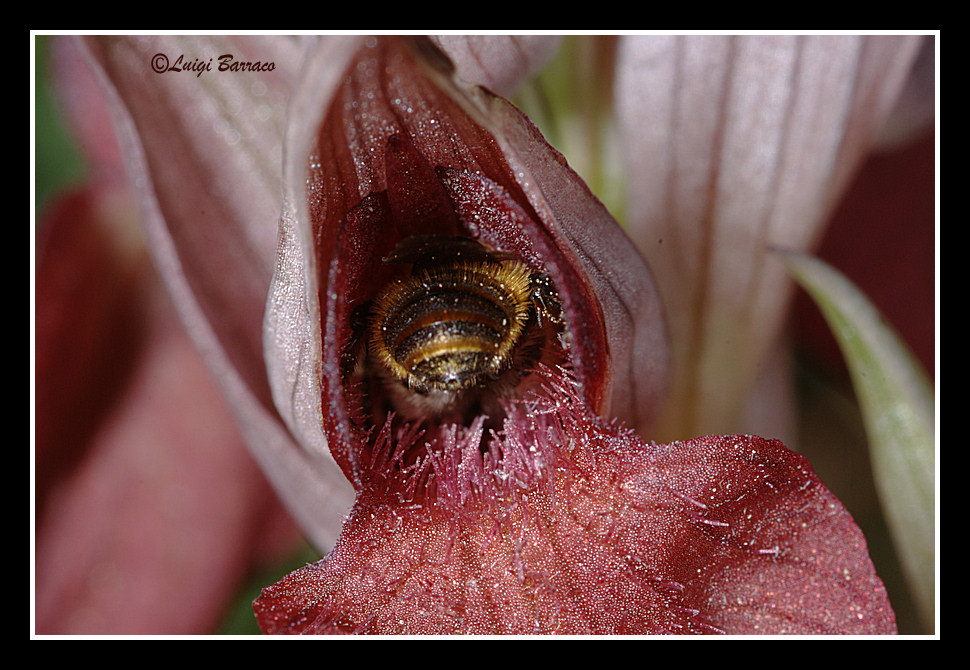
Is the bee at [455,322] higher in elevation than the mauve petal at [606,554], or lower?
higher

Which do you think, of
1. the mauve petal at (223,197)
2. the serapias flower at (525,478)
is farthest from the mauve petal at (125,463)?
the serapias flower at (525,478)

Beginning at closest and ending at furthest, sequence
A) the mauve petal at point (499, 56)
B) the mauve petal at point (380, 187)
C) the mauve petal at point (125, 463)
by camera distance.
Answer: the mauve petal at point (380, 187) → the mauve petal at point (499, 56) → the mauve petal at point (125, 463)

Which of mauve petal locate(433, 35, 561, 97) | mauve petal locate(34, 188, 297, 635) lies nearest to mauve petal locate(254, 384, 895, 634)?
mauve petal locate(433, 35, 561, 97)

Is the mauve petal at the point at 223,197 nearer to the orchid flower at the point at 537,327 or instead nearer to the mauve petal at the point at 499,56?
the orchid flower at the point at 537,327

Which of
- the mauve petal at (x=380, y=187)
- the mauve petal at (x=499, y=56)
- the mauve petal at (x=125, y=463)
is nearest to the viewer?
the mauve petal at (x=380, y=187)

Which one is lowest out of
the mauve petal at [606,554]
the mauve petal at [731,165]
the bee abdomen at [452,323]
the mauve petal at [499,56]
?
the mauve petal at [606,554]

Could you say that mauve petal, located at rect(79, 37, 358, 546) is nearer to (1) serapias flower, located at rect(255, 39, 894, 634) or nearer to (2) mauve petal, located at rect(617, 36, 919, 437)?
(1) serapias flower, located at rect(255, 39, 894, 634)

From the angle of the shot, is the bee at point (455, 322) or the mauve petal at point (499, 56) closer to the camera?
the bee at point (455, 322)

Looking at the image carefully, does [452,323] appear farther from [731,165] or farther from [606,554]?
[731,165]
